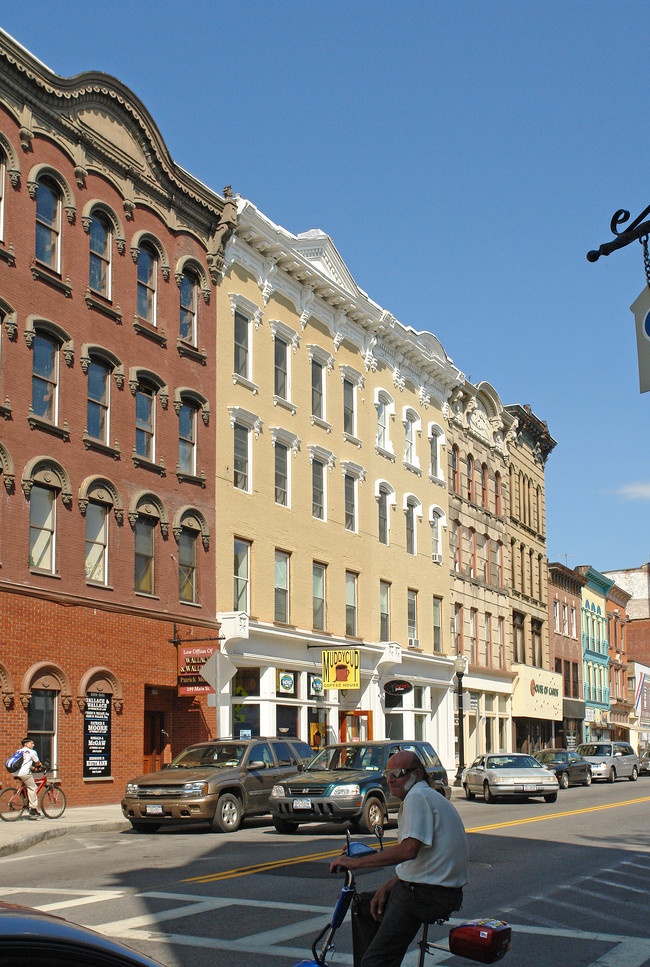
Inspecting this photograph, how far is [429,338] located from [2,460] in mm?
25040

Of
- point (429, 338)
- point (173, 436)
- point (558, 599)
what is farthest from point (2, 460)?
point (558, 599)

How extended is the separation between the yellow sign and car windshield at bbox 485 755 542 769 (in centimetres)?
440

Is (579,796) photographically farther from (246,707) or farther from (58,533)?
(58,533)

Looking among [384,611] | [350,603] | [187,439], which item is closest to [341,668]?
[350,603]

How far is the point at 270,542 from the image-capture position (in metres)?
33.9

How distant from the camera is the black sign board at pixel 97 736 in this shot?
2580cm

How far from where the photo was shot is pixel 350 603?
128 ft

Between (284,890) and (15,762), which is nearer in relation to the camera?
(284,890)

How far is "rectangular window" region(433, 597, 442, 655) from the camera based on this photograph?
45.7 metres

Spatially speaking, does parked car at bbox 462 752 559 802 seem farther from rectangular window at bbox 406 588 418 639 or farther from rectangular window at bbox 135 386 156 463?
rectangular window at bbox 406 588 418 639

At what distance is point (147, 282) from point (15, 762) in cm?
1412

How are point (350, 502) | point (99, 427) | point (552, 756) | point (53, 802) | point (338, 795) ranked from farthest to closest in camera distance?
point (552, 756)
point (350, 502)
point (99, 427)
point (53, 802)
point (338, 795)

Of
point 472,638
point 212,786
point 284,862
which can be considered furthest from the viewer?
point 472,638

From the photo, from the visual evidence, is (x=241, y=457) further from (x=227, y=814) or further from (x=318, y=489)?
(x=227, y=814)
